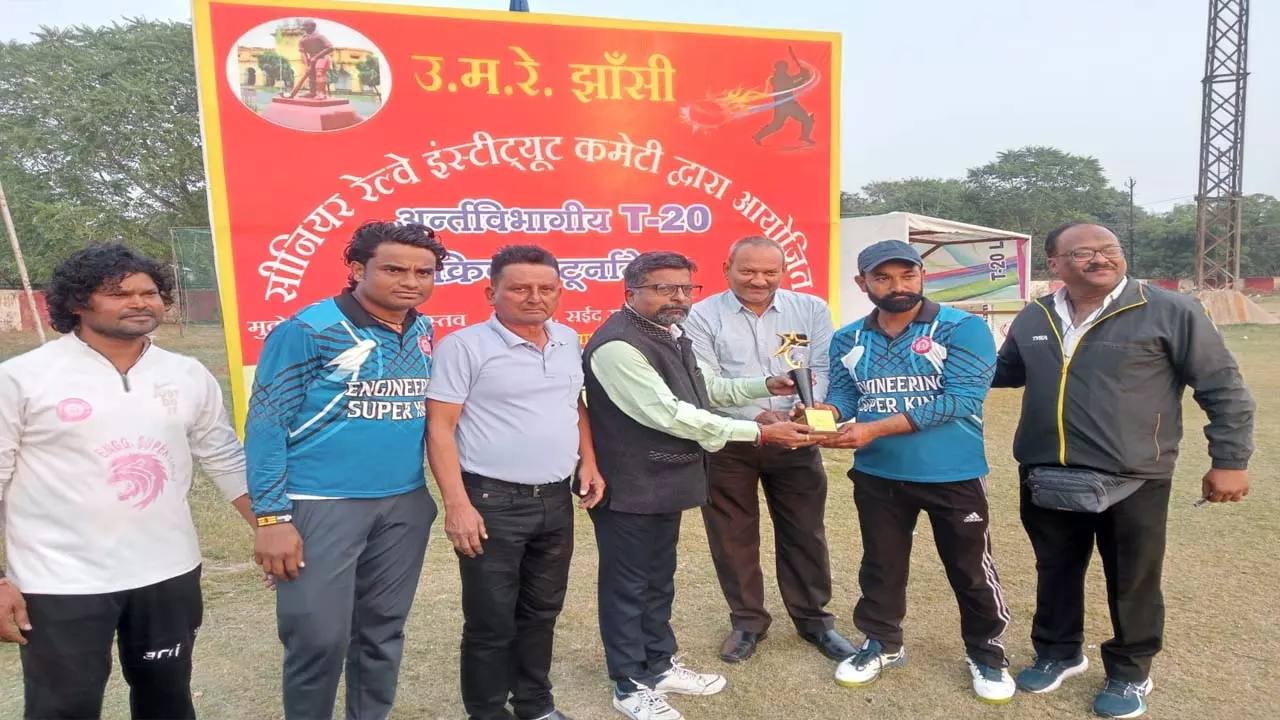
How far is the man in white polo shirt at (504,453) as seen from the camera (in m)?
2.49

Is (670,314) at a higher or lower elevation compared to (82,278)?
lower

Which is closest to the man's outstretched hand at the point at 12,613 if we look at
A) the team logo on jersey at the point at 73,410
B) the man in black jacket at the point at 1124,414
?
the team logo on jersey at the point at 73,410

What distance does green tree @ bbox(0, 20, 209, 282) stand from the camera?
21.9 metres

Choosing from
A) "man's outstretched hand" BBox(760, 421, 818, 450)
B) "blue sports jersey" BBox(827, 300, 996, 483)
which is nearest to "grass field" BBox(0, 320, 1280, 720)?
"blue sports jersey" BBox(827, 300, 996, 483)

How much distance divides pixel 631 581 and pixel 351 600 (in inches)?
38.8

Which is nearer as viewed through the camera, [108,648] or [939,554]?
[108,648]

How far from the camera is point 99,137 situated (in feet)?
72.7

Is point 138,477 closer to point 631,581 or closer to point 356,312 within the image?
point 356,312

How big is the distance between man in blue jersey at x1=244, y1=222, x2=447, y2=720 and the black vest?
0.66 meters

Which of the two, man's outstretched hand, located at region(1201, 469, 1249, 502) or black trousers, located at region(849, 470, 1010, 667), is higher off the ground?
man's outstretched hand, located at region(1201, 469, 1249, 502)

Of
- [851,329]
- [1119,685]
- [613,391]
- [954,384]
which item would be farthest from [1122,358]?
[613,391]

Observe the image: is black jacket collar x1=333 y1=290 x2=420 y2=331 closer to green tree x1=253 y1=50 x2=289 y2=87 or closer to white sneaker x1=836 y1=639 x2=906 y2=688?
A: white sneaker x1=836 y1=639 x2=906 y2=688

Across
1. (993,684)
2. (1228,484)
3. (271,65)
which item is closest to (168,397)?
(271,65)

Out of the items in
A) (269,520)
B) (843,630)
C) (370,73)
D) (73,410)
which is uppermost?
(370,73)
